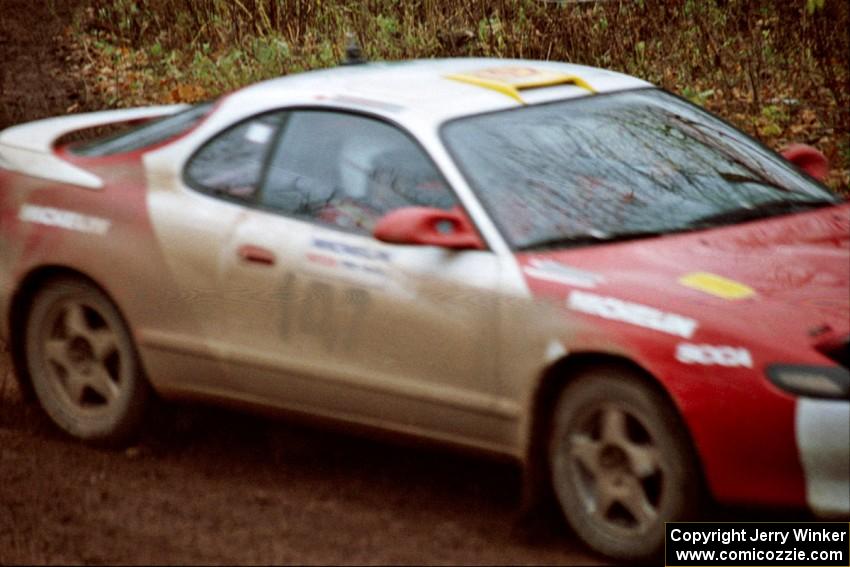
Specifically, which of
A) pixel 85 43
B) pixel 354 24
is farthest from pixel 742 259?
pixel 85 43

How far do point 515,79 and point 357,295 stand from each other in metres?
1.14

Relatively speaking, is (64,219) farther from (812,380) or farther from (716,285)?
(812,380)

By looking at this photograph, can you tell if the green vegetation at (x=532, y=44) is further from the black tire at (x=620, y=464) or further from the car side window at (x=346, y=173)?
the black tire at (x=620, y=464)

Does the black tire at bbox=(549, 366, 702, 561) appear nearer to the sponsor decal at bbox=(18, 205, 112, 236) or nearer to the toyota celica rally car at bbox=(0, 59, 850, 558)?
the toyota celica rally car at bbox=(0, 59, 850, 558)

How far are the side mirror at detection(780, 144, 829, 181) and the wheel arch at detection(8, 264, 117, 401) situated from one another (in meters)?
2.69

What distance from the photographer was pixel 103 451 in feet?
22.7

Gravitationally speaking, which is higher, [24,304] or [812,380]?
[812,380]

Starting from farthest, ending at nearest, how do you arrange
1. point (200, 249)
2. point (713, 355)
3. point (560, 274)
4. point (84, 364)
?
1. point (84, 364)
2. point (200, 249)
3. point (560, 274)
4. point (713, 355)

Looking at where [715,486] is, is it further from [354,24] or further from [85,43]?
[85,43]

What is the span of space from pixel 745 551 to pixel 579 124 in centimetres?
173

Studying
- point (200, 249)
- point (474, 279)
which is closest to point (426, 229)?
point (474, 279)

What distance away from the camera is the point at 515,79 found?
6570mm

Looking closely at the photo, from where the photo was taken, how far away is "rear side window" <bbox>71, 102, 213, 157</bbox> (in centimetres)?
684

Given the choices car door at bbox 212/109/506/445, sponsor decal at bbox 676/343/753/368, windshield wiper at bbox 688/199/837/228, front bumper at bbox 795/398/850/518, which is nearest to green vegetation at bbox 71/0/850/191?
windshield wiper at bbox 688/199/837/228
